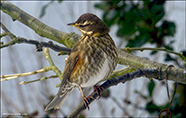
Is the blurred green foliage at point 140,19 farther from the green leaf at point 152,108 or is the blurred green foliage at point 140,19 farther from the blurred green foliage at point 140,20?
the green leaf at point 152,108

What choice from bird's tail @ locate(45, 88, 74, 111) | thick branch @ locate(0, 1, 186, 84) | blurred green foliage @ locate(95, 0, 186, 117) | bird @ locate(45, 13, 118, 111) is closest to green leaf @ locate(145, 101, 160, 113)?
blurred green foliage @ locate(95, 0, 186, 117)

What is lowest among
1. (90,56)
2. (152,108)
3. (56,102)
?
(152,108)

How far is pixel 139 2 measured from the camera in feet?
8.96

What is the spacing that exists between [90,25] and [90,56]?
0.30 m

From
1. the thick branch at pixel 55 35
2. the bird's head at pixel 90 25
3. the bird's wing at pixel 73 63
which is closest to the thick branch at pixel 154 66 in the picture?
the thick branch at pixel 55 35

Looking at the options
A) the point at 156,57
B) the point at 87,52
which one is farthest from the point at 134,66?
the point at 156,57

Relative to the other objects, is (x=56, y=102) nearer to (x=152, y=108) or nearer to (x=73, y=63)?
(x=73, y=63)

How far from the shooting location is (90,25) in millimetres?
2143

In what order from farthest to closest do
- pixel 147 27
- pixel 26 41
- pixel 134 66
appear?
pixel 147 27, pixel 134 66, pixel 26 41

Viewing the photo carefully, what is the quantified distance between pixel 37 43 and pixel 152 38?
153 centimetres

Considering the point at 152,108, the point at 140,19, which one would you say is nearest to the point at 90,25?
the point at 140,19

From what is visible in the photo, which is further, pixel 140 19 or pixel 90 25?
pixel 140 19

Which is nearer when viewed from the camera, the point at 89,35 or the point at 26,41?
the point at 26,41

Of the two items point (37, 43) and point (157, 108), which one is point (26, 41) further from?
point (157, 108)
